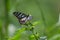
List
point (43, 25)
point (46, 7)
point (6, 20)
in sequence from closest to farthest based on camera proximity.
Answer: point (6, 20) → point (43, 25) → point (46, 7)

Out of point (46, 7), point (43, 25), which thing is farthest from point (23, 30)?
point (46, 7)

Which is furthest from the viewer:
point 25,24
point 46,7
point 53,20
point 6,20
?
point 46,7

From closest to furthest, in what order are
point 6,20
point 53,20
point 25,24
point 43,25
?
1. point 25,24
2. point 6,20
3. point 43,25
4. point 53,20

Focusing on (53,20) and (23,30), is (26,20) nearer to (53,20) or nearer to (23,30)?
(23,30)

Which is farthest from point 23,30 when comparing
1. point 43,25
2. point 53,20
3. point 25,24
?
point 53,20

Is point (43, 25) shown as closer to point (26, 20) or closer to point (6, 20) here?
point (6, 20)

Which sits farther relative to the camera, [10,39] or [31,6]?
[31,6]

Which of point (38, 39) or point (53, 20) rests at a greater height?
point (53, 20)

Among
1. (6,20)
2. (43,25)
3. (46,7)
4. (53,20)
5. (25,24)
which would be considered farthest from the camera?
(46,7)

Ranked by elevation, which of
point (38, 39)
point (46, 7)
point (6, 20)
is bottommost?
point (38, 39)
